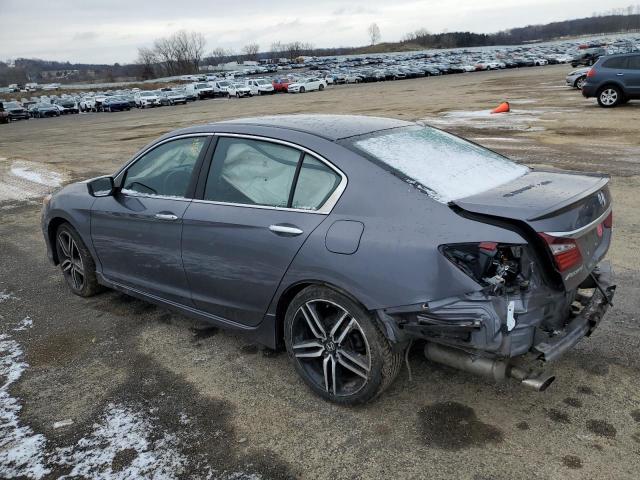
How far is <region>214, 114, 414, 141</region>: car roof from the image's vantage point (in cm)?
349

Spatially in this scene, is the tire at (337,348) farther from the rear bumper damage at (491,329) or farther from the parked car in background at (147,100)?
the parked car in background at (147,100)

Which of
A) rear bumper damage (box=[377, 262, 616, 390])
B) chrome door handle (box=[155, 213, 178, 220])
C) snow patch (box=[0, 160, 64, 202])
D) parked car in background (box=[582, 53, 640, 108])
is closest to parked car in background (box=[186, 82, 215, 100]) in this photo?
snow patch (box=[0, 160, 64, 202])

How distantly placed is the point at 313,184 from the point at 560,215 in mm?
1338

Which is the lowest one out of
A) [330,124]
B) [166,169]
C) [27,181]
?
[27,181]

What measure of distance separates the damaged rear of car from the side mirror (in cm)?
237

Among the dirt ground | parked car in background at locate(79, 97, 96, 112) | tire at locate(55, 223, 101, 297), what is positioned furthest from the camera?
parked car in background at locate(79, 97, 96, 112)

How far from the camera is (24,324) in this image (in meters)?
4.74

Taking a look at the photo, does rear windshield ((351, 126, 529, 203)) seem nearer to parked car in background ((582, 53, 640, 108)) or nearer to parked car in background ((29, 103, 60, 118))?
parked car in background ((582, 53, 640, 108))

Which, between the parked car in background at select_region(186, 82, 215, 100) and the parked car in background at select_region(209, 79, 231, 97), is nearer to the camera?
the parked car in background at select_region(186, 82, 215, 100)

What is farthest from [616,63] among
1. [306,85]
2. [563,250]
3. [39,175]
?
[306,85]

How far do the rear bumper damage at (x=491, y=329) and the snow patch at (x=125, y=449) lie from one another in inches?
51.7

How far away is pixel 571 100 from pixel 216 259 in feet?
74.4

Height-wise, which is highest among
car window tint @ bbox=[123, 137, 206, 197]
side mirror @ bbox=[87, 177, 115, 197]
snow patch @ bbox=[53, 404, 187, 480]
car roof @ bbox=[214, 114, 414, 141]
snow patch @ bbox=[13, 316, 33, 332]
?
car roof @ bbox=[214, 114, 414, 141]

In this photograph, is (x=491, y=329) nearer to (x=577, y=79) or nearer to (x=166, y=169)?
(x=166, y=169)
